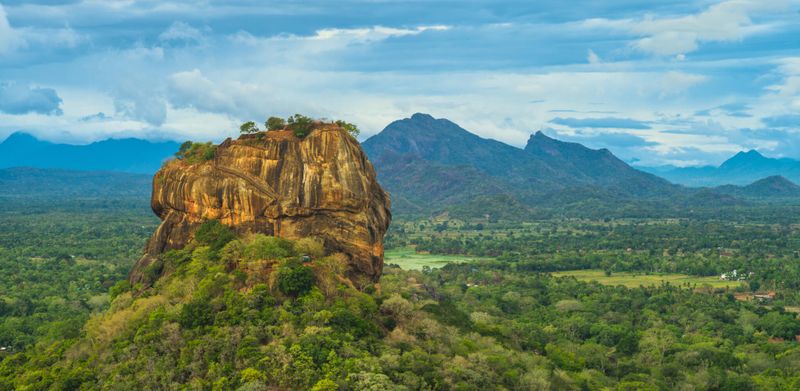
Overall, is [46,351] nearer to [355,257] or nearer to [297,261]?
[297,261]

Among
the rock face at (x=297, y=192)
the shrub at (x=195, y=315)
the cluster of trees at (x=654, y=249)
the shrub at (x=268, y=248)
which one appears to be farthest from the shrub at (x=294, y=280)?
the cluster of trees at (x=654, y=249)

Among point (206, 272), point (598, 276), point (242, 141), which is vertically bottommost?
point (598, 276)

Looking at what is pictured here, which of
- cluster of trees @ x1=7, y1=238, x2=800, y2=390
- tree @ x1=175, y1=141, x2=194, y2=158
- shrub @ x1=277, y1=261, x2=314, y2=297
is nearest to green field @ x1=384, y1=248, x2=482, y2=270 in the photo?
cluster of trees @ x1=7, y1=238, x2=800, y2=390

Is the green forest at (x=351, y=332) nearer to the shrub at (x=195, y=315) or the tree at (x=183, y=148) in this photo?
the shrub at (x=195, y=315)

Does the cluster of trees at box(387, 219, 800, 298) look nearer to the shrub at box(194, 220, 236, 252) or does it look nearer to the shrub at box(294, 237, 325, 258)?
the shrub at box(294, 237, 325, 258)

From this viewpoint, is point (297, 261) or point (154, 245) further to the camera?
point (154, 245)

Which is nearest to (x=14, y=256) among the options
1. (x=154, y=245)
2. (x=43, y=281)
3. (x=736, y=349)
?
(x=43, y=281)

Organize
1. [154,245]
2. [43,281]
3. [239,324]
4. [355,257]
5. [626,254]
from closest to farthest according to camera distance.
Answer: [239,324], [355,257], [154,245], [43,281], [626,254]

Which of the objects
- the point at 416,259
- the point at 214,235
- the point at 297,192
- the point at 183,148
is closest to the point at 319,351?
the point at 297,192
